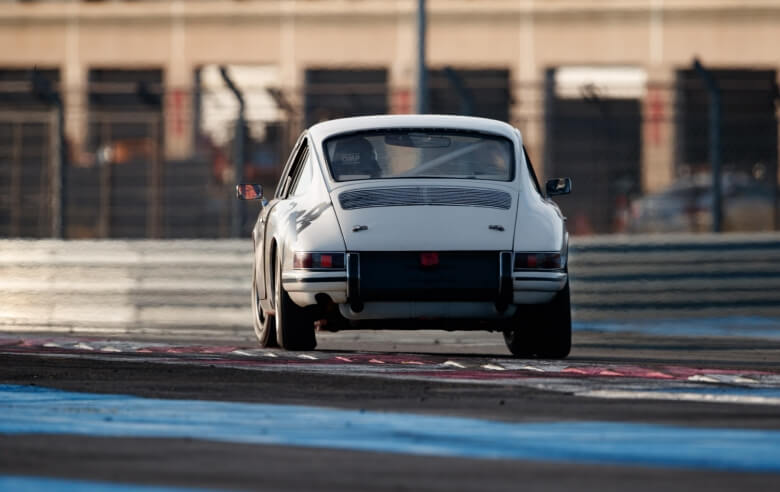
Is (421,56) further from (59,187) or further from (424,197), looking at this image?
(424,197)

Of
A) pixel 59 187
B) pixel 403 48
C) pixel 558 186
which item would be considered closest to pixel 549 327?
pixel 558 186

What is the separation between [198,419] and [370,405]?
832 millimetres

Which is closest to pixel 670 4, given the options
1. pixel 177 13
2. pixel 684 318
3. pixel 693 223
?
pixel 177 13

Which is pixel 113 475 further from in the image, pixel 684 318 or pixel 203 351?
pixel 684 318

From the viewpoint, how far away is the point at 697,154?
21.2 meters

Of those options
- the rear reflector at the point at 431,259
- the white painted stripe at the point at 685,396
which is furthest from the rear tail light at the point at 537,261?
the white painted stripe at the point at 685,396

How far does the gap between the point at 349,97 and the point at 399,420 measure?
14282 millimetres

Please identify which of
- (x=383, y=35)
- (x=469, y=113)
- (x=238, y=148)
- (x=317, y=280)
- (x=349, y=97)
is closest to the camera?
(x=317, y=280)

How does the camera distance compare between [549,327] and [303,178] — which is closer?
[549,327]

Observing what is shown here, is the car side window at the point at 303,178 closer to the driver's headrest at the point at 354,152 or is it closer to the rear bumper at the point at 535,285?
the driver's headrest at the point at 354,152

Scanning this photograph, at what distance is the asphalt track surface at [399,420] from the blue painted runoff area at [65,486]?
0.02 meters

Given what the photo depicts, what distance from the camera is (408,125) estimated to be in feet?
39.5

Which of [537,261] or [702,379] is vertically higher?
[537,261]

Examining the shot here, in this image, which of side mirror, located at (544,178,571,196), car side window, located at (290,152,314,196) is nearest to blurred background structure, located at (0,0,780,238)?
car side window, located at (290,152,314,196)
